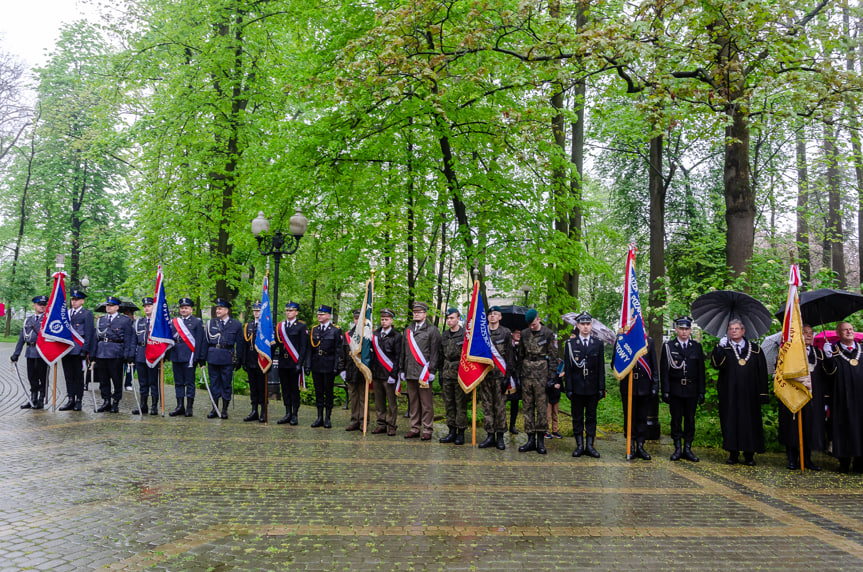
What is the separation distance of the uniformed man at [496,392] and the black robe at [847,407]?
16.1ft

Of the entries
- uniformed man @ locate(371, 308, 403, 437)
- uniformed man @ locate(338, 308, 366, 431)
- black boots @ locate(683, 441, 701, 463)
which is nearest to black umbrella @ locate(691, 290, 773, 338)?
black boots @ locate(683, 441, 701, 463)

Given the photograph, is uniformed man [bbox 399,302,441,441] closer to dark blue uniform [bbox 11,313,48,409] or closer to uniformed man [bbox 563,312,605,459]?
uniformed man [bbox 563,312,605,459]

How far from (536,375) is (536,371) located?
7cm

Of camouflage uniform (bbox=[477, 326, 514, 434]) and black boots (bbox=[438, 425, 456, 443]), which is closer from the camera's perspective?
camouflage uniform (bbox=[477, 326, 514, 434])

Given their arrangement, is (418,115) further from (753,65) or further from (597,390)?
(597,390)

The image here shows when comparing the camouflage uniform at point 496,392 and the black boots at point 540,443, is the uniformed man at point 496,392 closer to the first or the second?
the camouflage uniform at point 496,392

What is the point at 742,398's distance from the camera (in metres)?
9.09

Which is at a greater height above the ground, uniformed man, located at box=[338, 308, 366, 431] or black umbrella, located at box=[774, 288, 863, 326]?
black umbrella, located at box=[774, 288, 863, 326]

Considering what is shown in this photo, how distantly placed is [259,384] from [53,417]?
374 cm

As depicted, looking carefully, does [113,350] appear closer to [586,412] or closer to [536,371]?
[536,371]

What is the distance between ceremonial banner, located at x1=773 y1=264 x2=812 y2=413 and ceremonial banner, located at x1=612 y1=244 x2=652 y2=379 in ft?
6.28

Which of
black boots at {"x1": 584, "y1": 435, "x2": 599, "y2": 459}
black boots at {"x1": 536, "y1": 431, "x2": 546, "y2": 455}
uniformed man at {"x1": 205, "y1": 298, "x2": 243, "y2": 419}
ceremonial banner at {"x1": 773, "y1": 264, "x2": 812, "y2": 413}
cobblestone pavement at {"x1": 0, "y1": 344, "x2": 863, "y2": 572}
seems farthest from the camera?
uniformed man at {"x1": 205, "y1": 298, "x2": 243, "y2": 419}

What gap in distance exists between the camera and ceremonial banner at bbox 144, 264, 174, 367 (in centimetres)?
1150

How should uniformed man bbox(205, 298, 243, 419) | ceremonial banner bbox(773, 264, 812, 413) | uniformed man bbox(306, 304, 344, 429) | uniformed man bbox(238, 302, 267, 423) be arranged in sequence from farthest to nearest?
uniformed man bbox(238, 302, 267, 423) → uniformed man bbox(205, 298, 243, 419) → uniformed man bbox(306, 304, 344, 429) → ceremonial banner bbox(773, 264, 812, 413)
